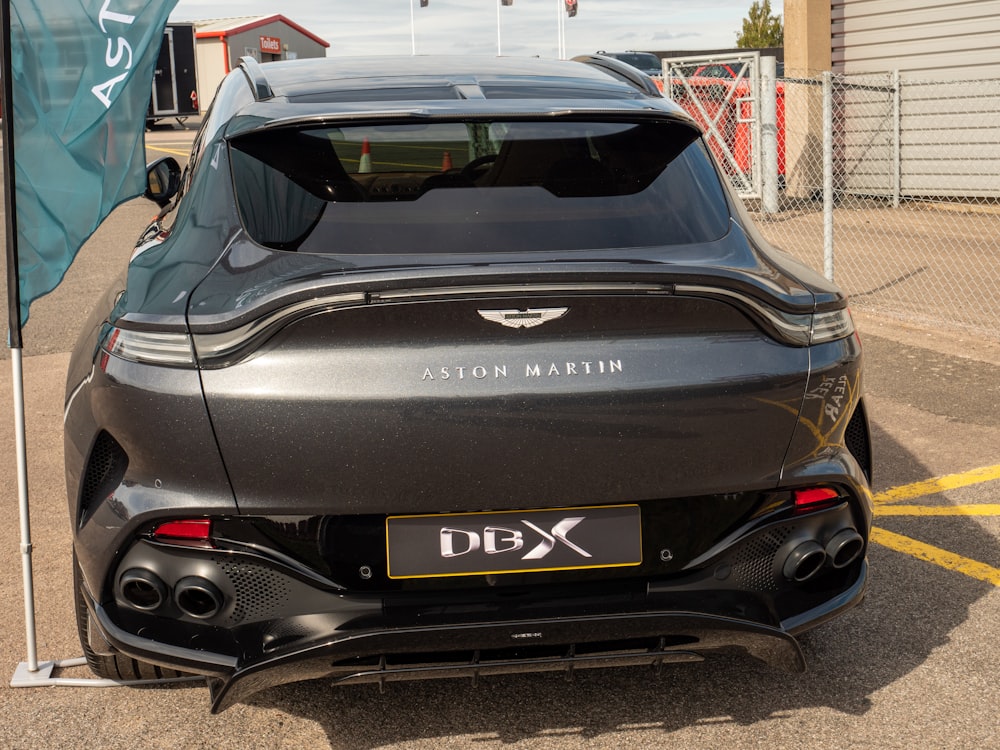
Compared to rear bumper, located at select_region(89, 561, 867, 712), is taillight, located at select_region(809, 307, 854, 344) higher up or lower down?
higher up

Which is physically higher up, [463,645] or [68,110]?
Answer: [68,110]

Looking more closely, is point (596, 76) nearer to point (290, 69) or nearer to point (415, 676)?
point (290, 69)

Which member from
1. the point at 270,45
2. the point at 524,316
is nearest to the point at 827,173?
the point at 524,316

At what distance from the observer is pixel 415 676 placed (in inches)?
110

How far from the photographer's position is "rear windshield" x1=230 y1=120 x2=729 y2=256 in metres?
2.97

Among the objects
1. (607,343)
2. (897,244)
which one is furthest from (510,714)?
(897,244)

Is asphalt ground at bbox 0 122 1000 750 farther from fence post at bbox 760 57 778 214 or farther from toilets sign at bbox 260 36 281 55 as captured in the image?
toilets sign at bbox 260 36 281 55

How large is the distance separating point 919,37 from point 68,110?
14407 millimetres

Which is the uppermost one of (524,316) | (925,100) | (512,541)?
(925,100)

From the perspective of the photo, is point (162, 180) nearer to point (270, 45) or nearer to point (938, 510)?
point (938, 510)

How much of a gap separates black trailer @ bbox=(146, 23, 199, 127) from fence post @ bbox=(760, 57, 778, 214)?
2182cm

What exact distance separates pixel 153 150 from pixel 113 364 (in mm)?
25397

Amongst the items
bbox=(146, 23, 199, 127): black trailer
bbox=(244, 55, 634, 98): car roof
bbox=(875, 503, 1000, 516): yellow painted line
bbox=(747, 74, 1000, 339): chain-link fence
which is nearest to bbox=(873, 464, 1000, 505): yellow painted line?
bbox=(875, 503, 1000, 516): yellow painted line

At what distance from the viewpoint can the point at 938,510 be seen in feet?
16.3
